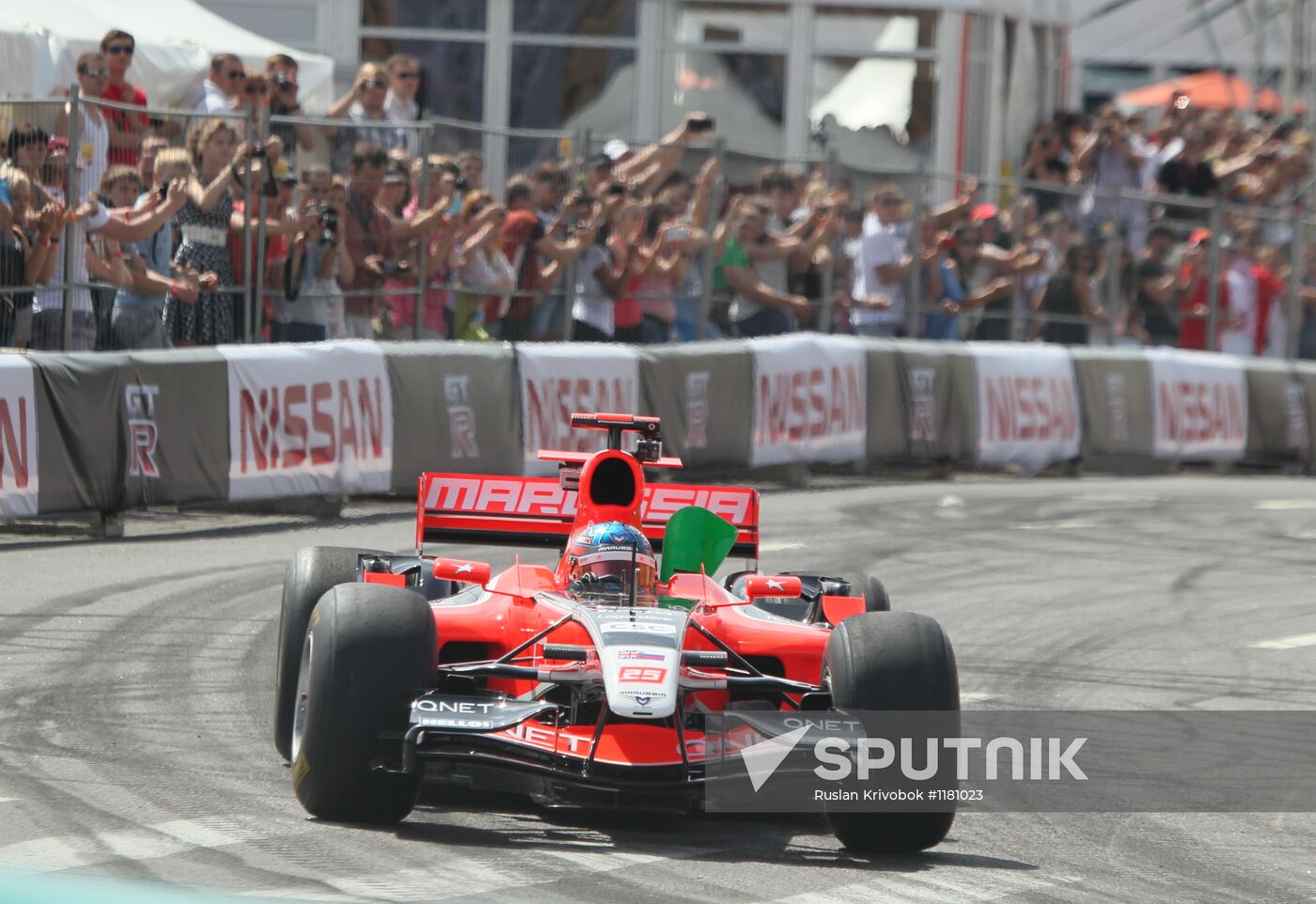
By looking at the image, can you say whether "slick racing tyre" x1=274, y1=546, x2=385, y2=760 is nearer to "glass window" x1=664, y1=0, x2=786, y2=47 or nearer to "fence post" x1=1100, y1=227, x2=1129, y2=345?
"fence post" x1=1100, y1=227, x2=1129, y2=345

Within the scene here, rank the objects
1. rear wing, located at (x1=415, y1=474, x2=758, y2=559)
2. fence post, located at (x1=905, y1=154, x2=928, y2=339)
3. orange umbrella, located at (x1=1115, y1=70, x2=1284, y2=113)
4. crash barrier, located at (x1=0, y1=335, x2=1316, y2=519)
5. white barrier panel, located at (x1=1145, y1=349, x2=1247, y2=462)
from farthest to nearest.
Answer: orange umbrella, located at (x1=1115, y1=70, x2=1284, y2=113), white barrier panel, located at (x1=1145, y1=349, x2=1247, y2=462), fence post, located at (x1=905, y1=154, x2=928, y2=339), crash barrier, located at (x1=0, y1=335, x2=1316, y2=519), rear wing, located at (x1=415, y1=474, x2=758, y2=559)

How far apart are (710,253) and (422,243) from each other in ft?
9.27

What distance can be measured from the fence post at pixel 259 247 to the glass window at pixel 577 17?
33.4 ft

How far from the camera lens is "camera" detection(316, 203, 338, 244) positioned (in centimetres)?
1409

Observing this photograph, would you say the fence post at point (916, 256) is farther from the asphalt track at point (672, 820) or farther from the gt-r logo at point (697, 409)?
the gt-r logo at point (697, 409)

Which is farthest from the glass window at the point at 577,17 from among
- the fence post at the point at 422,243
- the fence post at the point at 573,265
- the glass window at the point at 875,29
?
the fence post at the point at 422,243

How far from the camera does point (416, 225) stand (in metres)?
14.9

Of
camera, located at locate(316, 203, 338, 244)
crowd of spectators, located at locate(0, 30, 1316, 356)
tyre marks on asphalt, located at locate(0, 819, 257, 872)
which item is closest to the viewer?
tyre marks on asphalt, located at locate(0, 819, 257, 872)

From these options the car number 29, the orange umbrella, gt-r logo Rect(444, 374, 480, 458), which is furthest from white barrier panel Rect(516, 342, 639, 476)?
the orange umbrella

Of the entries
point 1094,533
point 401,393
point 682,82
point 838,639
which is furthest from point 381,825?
point 682,82

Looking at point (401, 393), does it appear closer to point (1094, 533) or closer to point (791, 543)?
point (791, 543)

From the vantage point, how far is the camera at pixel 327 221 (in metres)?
14.1

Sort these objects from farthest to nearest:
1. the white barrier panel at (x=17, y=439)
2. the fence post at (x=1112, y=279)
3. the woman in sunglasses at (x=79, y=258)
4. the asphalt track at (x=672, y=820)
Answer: the fence post at (x=1112, y=279) < the woman in sunglasses at (x=79, y=258) < the white barrier panel at (x=17, y=439) < the asphalt track at (x=672, y=820)

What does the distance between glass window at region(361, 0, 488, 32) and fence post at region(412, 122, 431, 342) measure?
9.01 m
